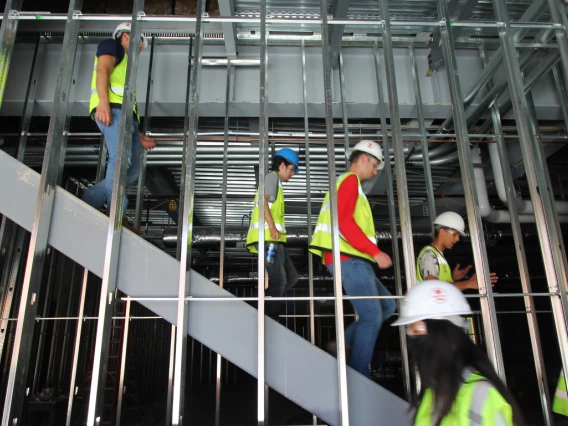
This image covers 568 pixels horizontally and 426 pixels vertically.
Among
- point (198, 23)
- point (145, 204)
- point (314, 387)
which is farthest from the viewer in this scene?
point (145, 204)

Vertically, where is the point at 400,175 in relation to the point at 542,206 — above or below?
above

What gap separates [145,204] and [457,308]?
24.7ft

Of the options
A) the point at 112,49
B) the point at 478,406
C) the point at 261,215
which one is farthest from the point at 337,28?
the point at 478,406

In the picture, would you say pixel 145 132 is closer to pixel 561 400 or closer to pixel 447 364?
pixel 447 364

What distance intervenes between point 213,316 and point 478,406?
1.82 metres

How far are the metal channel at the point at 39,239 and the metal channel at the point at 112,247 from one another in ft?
1.37

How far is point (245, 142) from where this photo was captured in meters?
5.95

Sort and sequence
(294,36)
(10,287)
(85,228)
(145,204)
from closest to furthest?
(85,228)
(294,36)
(10,287)
(145,204)

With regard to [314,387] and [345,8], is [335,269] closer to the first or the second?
[314,387]

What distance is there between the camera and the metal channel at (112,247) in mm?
2539

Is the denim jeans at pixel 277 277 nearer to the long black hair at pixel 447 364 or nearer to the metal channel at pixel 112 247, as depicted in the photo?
the metal channel at pixel 112 247

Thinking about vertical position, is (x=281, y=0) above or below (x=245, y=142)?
above

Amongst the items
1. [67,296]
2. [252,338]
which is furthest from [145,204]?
[252,338]

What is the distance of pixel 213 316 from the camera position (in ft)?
9.10
